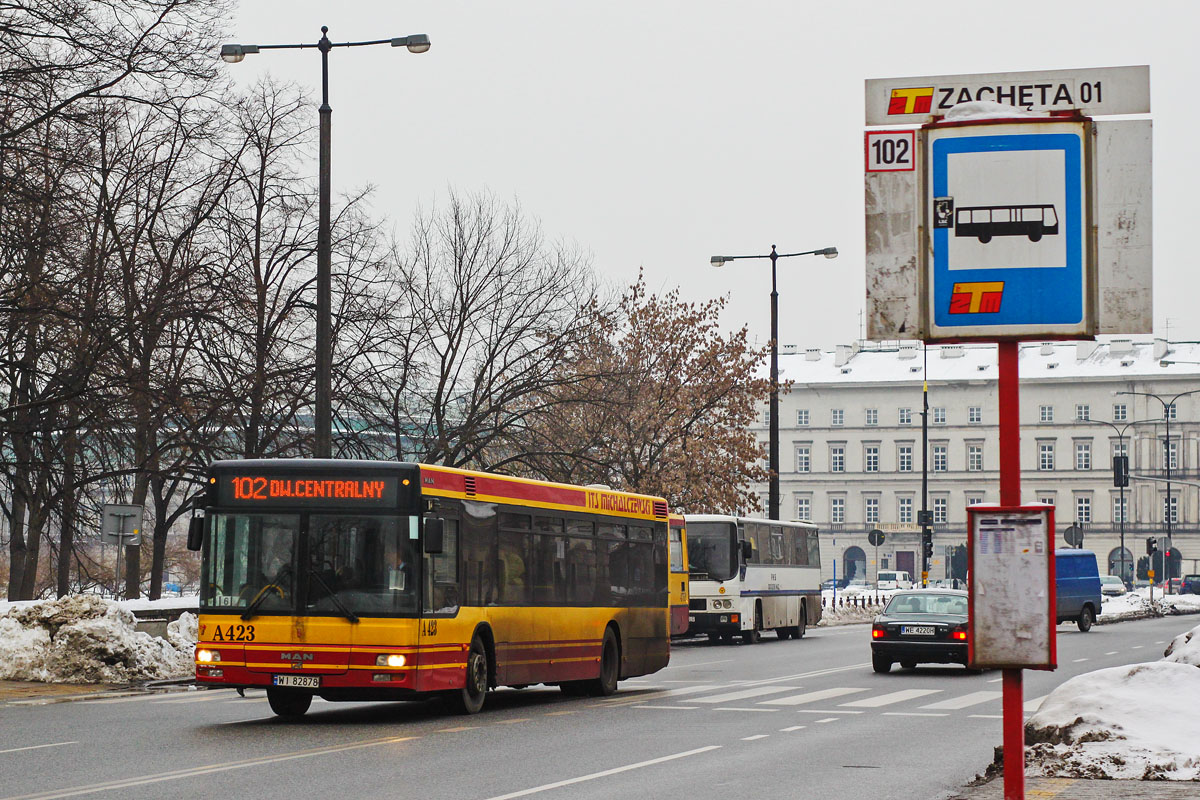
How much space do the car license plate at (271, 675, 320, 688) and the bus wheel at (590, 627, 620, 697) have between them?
19.6 ft

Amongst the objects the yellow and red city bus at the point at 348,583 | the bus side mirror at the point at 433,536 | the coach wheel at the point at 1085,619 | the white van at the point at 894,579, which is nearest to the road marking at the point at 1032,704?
the yellow and red city bus at the point at 348,583

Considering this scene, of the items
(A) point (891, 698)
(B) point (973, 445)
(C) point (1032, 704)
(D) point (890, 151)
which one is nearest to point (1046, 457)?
(B) point (973, 445)

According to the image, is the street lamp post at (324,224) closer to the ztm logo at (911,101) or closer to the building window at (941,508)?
the ztm logo at (911,101)

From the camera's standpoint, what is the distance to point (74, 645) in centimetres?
2341

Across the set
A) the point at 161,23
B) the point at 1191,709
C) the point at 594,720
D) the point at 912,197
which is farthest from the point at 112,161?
the point at 912,197

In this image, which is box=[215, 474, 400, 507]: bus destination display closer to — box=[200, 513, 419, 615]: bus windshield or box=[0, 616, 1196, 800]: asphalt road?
box=[200, 513, 419, 615]: bus windshield

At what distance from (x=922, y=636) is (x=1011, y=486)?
2139 cm

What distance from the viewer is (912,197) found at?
715 centimetres

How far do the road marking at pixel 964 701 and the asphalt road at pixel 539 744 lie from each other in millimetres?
33

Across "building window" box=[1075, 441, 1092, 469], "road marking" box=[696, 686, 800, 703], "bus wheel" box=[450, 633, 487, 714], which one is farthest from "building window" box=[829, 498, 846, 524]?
"bus wheel" box=[450, 633, 487, 714]

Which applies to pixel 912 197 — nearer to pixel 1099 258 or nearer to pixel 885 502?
pixel 1099 258

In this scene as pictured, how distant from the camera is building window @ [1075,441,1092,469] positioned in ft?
415

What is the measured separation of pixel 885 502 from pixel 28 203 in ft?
373

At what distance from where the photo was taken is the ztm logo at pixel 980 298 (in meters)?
6.97
